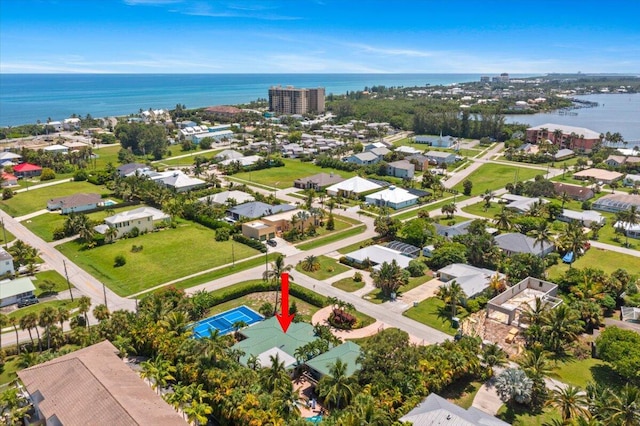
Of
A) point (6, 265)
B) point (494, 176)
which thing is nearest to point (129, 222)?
point (6, 265)

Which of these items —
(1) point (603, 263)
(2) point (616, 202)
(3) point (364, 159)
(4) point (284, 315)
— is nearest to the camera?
(4) point (284, 315)

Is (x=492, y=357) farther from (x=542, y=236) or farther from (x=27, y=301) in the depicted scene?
(x=27, y=301)

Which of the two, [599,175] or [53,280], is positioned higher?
[599,175]

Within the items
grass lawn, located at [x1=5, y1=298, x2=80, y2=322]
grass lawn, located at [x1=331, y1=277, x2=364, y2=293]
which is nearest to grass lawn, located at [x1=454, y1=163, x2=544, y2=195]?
grass lawn, located at [x1=331, y1=277, x2=364, y2=293]

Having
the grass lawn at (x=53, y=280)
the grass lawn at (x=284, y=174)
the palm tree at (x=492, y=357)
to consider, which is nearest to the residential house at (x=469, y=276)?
the palm tree at (x=492, y=357)

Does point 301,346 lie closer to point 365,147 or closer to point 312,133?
point 365,147
